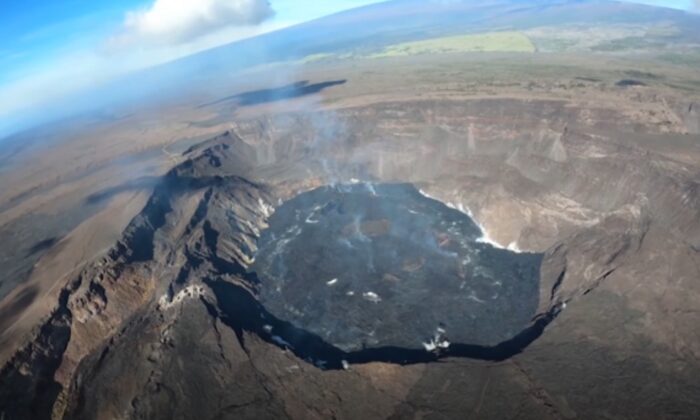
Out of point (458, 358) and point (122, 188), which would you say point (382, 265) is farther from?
point (122, 188)

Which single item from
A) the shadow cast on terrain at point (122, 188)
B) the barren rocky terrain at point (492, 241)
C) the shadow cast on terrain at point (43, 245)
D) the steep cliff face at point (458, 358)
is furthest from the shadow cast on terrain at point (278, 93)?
the shadow cast on terrain at point (43, 245)

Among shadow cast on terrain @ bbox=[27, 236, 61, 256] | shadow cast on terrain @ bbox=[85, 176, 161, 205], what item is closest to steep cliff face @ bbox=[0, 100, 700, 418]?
shadow cast on terrain @ bbox=[85, 176, 161, 205]

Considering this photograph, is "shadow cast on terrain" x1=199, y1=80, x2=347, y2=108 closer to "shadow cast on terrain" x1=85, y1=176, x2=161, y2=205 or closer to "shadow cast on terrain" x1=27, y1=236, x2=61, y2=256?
"shadow cast on terrain" x1=85, y1=176, x2=161, y2=205

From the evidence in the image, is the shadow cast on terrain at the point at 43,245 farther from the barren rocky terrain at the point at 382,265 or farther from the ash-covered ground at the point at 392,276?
the ash-covered ground at the point at 392,276

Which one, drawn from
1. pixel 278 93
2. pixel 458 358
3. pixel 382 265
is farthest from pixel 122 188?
pixel 278 93

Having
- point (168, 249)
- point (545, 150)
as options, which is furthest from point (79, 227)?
point (545, 150)

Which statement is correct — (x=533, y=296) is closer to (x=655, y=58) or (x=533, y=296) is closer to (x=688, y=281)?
(x=688, y=281)
